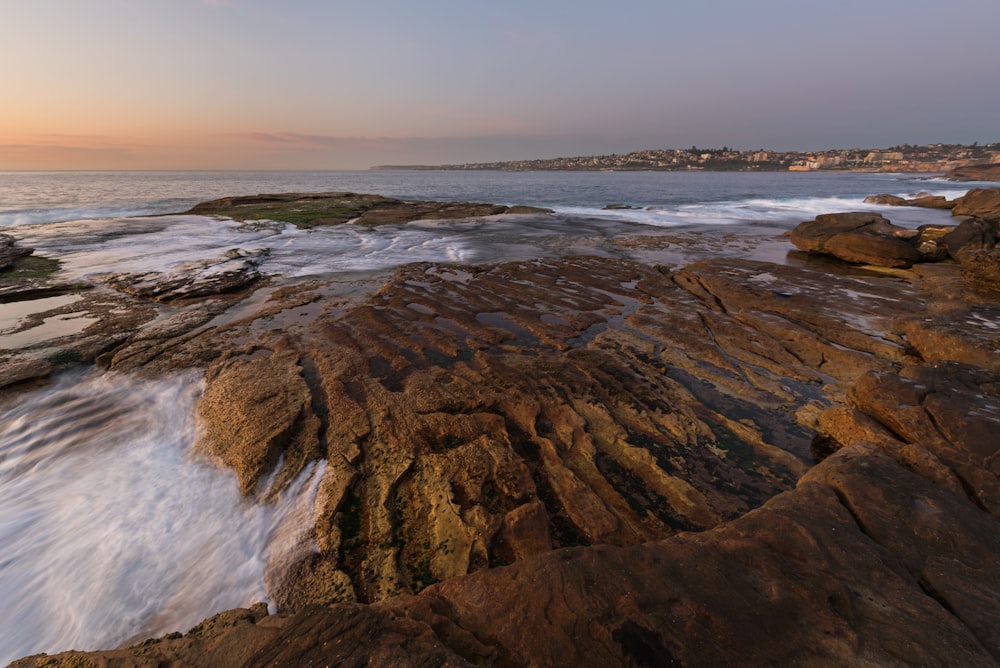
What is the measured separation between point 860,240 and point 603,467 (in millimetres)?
20838

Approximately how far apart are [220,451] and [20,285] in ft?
48.4

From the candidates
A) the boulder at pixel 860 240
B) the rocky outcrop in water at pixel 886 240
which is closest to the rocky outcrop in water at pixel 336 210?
the boulder at pixel 860 240

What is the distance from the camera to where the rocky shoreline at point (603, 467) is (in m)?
2.74

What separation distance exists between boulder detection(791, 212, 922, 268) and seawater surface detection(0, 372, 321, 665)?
23485mm

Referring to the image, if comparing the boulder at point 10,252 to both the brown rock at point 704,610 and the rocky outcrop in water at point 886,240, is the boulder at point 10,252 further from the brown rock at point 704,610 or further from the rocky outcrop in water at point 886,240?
the rocky outcrop in water at point 886,240

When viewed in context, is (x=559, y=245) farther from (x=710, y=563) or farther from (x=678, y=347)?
(x=710, y=563)

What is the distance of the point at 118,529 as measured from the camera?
468 centimetres

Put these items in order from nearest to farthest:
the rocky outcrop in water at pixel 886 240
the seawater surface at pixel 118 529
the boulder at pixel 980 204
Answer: the seawater surface at pixel 118 529 → the rocky outcrop in water at pixel 886 240 → the boulder at pixel 980 204

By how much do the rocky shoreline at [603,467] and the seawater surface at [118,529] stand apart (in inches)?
16.8

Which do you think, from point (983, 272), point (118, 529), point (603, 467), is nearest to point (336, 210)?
point (118, 529)

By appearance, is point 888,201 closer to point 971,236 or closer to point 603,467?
point 971,236

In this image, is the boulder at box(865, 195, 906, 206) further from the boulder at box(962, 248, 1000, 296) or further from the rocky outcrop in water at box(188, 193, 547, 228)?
the boulder at box(962, 248, 1000, 296)

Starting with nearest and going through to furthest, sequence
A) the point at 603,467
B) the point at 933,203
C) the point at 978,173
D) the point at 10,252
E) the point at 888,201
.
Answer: the point at 603,467
the point at 10,252
the point at 933,203
the point at 888,201
the point at 978,173

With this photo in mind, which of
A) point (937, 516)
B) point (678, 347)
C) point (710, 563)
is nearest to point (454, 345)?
point (678, 347)
